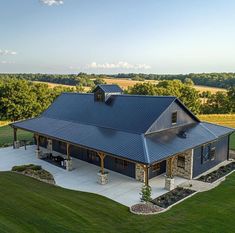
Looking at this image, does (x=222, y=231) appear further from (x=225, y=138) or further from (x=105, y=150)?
(x=225, y=138)

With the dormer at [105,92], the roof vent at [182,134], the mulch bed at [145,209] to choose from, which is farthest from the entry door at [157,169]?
the dormer at [105,92]

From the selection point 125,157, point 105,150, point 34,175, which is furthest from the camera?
point 34,175

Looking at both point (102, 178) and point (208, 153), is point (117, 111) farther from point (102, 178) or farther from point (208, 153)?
point (208, 153)

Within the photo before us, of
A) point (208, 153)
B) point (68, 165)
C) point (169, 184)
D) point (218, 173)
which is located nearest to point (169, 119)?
point (208, 153)

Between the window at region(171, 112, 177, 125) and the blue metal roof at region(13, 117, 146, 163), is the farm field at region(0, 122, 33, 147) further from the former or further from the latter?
the window at region(171, 112, 177, 125)

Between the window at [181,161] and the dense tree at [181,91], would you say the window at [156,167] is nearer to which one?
the window at [181,161]

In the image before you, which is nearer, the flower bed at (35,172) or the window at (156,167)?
the flower bed at (35,172)

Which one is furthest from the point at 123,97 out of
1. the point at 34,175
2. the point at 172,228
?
the point at 172,228
